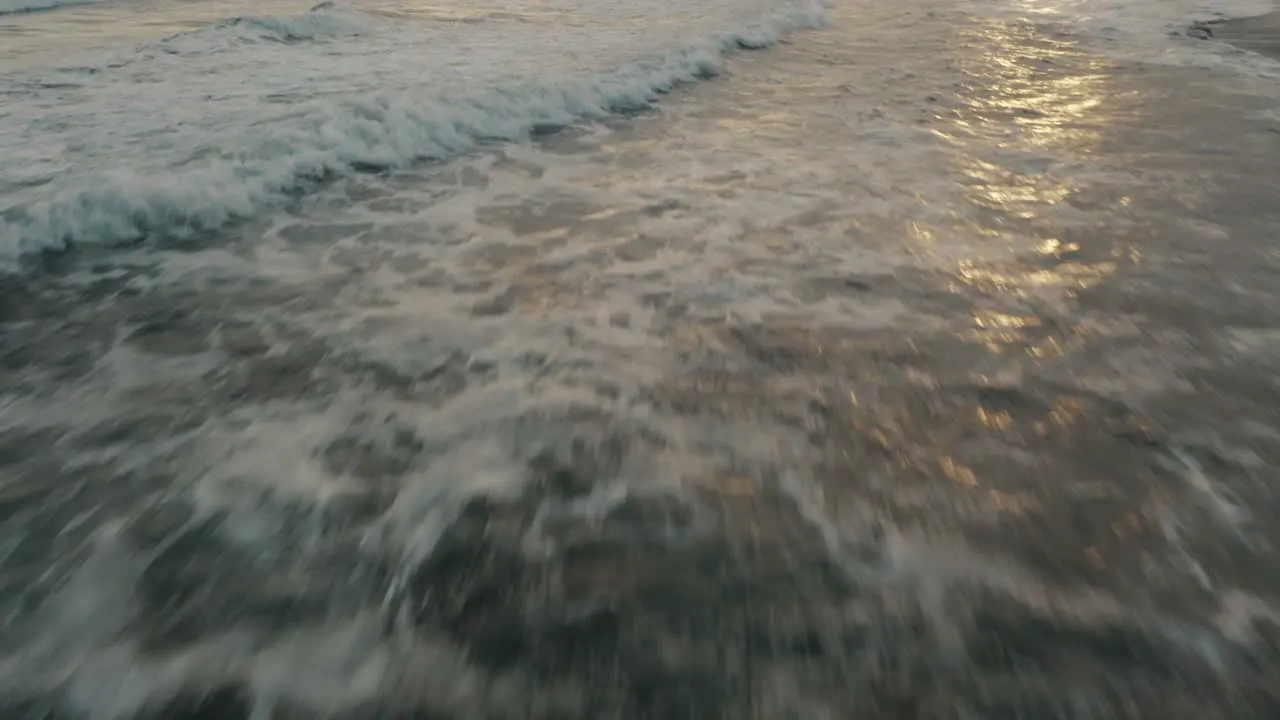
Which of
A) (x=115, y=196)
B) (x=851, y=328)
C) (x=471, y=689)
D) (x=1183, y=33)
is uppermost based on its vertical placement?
(x=1183, y=33)

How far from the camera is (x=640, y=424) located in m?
2.58

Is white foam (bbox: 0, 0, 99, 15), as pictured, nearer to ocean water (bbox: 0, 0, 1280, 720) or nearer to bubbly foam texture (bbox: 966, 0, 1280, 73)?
ocean water (bbox: 0, 0, 1280, 720)

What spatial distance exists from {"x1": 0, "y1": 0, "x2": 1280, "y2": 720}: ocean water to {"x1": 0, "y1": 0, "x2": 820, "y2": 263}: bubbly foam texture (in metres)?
0.06

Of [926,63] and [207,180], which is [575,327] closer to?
[207,180]

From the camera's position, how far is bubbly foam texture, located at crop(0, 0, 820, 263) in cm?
462

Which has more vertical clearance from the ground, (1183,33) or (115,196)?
(1183,33)

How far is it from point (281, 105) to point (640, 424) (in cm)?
578

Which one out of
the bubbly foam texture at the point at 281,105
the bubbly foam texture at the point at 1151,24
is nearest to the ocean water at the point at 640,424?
the bubbly foam texture at the point at 281,105

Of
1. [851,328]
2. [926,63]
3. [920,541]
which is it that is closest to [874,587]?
[920,541]

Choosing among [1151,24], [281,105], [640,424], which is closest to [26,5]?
[281,105]

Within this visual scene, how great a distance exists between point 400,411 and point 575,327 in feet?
2.85

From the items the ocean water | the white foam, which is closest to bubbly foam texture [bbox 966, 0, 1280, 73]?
the ocean water

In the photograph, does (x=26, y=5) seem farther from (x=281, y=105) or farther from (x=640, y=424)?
(x=640, y=424)

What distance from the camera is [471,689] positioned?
1688 millimetres
